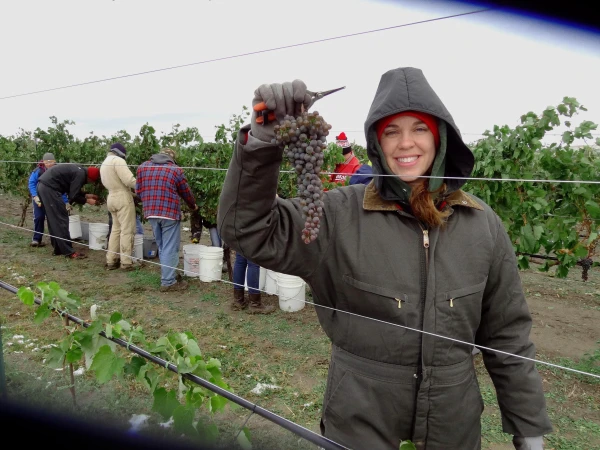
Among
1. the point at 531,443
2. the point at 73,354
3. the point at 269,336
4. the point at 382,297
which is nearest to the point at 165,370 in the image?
the point at 73,354

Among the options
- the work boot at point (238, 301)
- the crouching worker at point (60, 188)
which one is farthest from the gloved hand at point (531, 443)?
the crouching worker at point (60, 188)

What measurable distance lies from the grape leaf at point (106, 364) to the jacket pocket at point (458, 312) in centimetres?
126

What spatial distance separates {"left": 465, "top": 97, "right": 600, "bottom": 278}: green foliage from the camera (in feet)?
11.8

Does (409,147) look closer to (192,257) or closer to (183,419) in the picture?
(183,419)

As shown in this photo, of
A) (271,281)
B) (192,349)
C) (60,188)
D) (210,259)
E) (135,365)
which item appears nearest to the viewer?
(192,349)

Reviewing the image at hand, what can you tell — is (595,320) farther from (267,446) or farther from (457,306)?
(457,306)

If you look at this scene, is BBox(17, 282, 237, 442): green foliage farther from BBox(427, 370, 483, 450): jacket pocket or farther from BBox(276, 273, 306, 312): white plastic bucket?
BBox(276, 273, 306, 312): white plastic bucket

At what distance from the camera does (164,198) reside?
509cm

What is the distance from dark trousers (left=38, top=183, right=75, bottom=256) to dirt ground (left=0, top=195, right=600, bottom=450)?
27 cm

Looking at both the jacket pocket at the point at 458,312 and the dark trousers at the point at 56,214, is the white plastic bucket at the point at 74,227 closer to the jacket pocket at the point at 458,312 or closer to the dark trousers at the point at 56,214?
the dark trousers at the point at 56,214

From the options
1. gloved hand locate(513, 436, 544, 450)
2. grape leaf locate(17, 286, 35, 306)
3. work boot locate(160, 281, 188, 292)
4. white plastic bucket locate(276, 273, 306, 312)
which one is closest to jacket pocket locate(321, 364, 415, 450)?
gloved hand locate(513, 436, 544, 450)

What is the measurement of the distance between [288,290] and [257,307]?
16.1 inches

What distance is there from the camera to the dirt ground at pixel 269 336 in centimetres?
283

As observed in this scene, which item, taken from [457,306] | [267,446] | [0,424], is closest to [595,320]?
[267,446]
